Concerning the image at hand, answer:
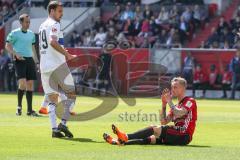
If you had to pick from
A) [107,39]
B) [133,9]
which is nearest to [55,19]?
[107,39]

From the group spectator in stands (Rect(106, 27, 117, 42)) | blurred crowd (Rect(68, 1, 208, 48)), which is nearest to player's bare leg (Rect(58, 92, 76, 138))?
blurred crowd (Rect(68, 1, 208, 48))

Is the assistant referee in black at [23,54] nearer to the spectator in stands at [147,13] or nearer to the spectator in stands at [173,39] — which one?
the spectator in stands at [173,39]

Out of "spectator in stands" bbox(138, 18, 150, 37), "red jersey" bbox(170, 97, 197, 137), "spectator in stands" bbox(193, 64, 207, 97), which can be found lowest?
"spectator in stands" bbox(193, 64, 207, 97)

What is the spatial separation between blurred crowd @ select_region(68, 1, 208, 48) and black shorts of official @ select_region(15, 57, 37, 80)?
15804mm

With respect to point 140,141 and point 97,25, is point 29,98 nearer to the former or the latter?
point 140,141

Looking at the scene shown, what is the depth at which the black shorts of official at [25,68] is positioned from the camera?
68.8ft

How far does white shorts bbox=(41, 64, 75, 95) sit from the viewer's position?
15336 millimetres

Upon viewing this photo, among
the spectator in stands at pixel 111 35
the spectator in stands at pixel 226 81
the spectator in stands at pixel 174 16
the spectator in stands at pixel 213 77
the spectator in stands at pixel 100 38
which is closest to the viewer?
Result: the spectator in stands at pixel 226 81

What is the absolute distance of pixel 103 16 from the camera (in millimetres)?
42625

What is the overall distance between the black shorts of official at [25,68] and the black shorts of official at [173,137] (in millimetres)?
8492

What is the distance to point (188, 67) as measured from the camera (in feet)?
114

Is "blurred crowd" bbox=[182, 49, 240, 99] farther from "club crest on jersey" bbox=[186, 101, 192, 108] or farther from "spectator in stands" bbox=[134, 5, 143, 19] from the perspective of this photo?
"club crest on jersey" bbox=[186, 101, 192, 108]

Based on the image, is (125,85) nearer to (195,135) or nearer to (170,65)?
(170,65)

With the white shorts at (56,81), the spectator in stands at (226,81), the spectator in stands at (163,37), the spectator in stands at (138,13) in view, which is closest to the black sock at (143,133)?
the white shorts at (56,81)
